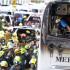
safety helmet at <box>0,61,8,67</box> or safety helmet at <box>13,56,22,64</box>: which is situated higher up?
safety helmet at <box>13,56,22,64</box>

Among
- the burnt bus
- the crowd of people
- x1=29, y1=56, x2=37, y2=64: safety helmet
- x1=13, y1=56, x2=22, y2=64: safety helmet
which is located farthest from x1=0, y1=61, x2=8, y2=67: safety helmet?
the burnt bus

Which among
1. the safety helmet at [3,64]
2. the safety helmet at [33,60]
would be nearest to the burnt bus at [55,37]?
the safety helmet at [33,60]

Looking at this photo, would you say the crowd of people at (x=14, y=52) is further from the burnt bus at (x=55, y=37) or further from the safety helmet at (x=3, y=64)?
the burnt bus at (x=55, y=37)

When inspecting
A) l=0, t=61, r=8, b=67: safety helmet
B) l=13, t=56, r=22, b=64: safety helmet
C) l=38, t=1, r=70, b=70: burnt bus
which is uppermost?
l=38, t=1, r=70, b=70: burnt bus

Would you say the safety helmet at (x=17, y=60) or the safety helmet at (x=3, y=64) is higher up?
the safety helmet at (x=17, y=60)

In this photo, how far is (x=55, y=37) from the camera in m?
5.76

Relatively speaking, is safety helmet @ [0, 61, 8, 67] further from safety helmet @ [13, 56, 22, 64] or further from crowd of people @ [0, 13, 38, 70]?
safety helmet @ [13, 56, 22, 64]

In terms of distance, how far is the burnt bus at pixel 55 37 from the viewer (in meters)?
5.72

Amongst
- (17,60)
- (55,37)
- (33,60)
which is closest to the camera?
(55,37)

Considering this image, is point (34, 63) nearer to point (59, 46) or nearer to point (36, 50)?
point (36, 50)

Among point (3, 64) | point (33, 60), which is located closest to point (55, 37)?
point (33, 60)

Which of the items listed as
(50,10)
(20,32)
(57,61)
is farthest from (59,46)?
(20,32)

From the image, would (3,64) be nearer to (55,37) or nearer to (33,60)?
(33,60)

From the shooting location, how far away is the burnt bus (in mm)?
5723
